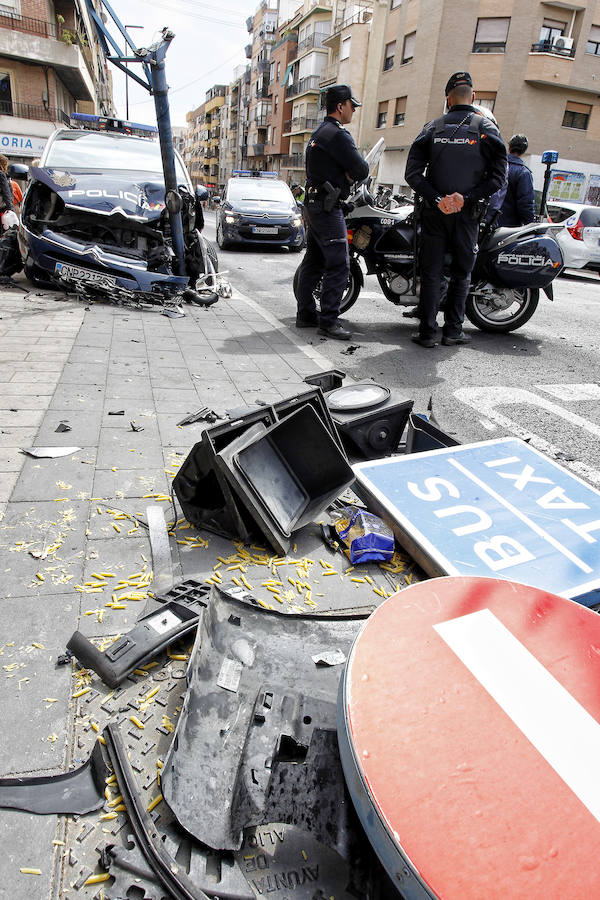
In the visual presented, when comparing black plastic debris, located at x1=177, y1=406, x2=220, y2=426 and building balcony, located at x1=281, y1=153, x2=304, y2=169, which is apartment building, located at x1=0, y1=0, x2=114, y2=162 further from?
black plastic debris, located at x1=177, y1=406, x2=220, y2=426

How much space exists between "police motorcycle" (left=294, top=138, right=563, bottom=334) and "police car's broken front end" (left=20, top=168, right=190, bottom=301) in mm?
2132

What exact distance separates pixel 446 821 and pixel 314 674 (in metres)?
0.80

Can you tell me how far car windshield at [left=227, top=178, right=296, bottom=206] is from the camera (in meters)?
15.6

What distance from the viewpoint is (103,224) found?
7.75 m

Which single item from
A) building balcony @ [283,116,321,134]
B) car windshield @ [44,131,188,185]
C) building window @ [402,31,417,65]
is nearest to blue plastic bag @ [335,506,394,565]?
car windshield @ [44,131,188,185]

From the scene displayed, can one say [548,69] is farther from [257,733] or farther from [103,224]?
[257,733]

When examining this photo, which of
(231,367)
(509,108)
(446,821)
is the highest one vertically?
(509,108)

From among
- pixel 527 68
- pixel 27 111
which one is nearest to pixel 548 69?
pixel 527 68

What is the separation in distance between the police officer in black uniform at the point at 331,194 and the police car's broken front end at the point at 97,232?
2.35 metres

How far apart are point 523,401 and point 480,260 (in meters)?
2.66

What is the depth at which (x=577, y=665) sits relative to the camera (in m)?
1.45

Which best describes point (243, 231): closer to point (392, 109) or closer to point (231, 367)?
point (231, 367)

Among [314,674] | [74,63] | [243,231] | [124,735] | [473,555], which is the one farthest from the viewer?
[74,63]

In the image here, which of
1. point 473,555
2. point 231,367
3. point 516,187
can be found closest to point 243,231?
point 516,187
